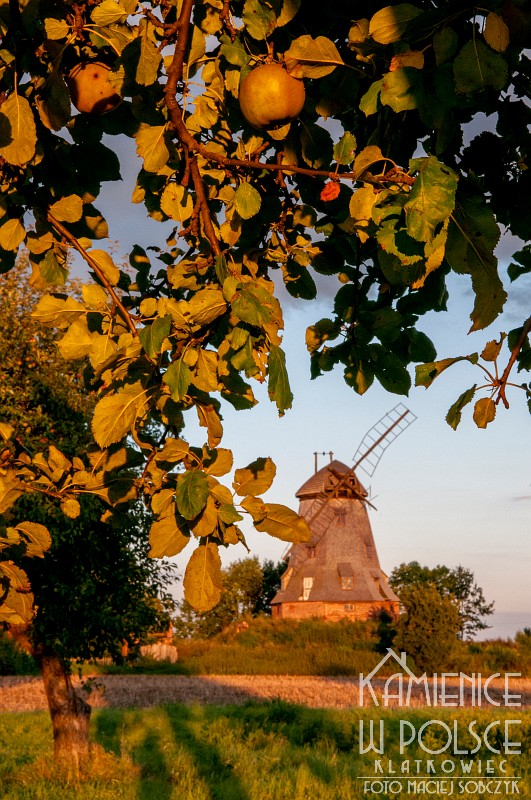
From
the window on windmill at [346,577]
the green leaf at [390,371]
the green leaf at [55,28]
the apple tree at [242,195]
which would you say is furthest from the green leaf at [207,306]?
the window on windmill at [346,577]

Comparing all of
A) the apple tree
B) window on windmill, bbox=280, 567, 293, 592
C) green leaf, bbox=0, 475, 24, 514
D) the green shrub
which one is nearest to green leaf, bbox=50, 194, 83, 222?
the apple tree

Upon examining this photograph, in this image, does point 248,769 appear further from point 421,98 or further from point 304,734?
point 421,98

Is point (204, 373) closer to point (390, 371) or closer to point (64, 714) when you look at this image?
point (390, 371)

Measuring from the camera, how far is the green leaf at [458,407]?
2283mm

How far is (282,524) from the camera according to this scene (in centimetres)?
229

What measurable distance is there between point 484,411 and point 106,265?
1.41m

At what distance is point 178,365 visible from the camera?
2.18 meters

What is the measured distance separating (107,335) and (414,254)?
128 centimetres

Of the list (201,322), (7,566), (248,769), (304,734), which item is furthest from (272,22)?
(304,734)

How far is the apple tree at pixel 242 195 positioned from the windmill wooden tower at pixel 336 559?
4676 cm

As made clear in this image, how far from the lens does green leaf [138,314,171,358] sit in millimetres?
2115

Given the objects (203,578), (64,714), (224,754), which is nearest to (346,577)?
(224,754)

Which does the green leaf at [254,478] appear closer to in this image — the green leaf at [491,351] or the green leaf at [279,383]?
the green leaf at [279,383]

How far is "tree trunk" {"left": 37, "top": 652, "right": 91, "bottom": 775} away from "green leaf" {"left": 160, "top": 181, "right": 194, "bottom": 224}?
1246 cm
